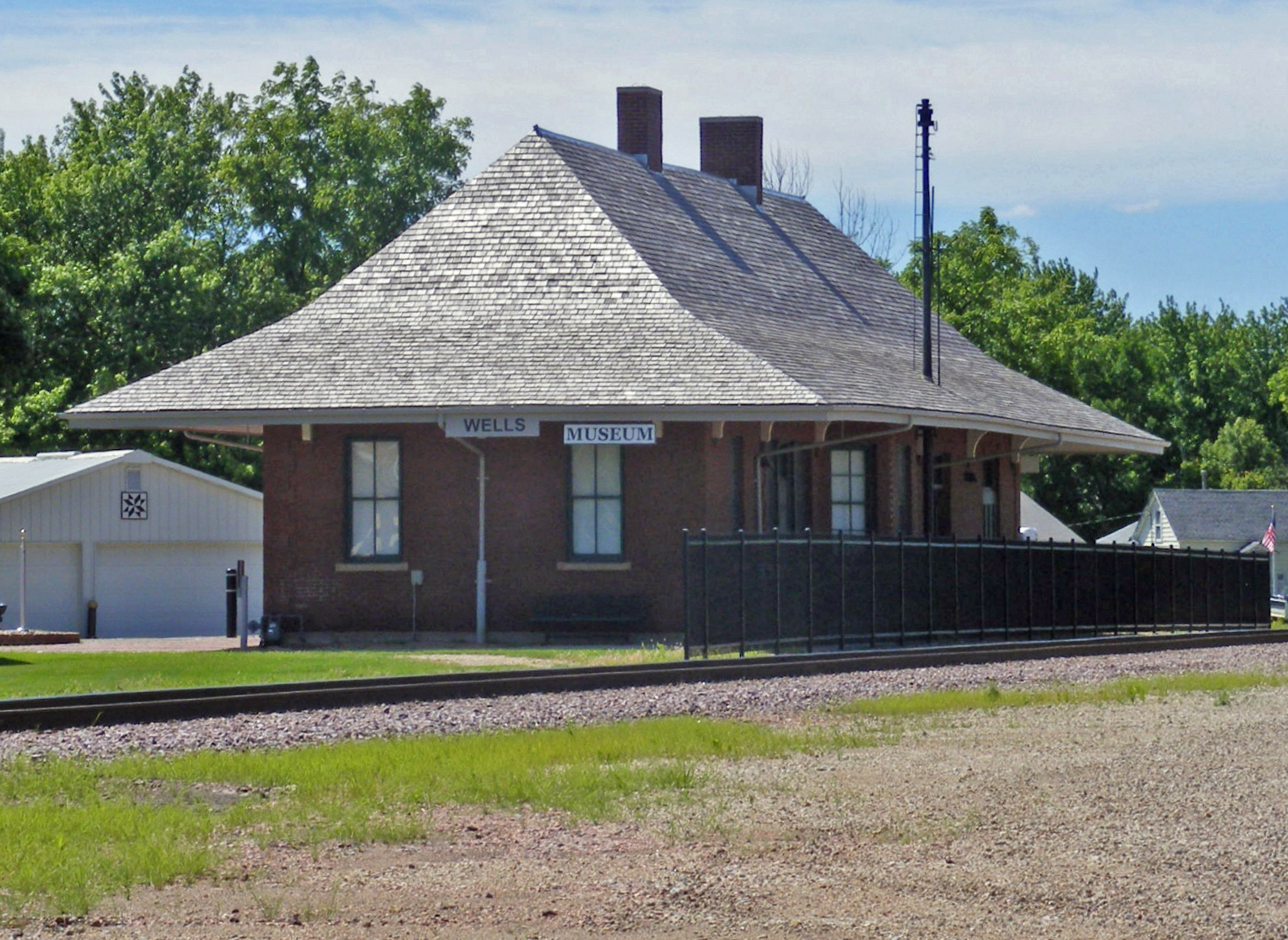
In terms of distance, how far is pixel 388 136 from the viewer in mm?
54250

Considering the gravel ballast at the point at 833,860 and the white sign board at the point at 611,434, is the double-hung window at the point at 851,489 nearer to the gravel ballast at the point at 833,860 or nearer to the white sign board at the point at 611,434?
the white sign board at the point at 611,434

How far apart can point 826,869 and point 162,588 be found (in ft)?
117

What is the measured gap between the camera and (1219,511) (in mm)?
80062

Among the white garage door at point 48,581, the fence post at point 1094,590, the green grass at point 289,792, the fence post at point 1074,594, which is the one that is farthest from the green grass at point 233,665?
the white garage door at point 48,581

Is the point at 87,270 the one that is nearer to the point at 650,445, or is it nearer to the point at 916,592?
the point at 650,445

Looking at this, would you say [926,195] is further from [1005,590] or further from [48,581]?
[48,581]

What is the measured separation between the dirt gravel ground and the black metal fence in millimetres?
10170

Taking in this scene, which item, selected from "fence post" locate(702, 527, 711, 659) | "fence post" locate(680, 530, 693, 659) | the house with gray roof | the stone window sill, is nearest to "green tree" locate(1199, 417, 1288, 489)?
the house with gray roof

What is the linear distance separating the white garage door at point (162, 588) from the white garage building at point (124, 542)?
0.06 feet

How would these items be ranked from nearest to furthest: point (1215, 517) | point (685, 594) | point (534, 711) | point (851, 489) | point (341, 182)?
point (534, 711) < point (685, 594) < point (851, 489) < point (341, 182) < point (1215, 517)

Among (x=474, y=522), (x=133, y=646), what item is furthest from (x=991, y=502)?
(x=133, y=646)

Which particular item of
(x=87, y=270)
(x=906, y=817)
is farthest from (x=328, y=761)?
(x=87, y=270)

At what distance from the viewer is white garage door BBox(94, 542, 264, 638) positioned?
1638 inches

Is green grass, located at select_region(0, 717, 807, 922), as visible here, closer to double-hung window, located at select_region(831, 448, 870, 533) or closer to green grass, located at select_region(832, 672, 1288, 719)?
green grass, located at select_region(832, 672, 1288, 719)
